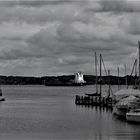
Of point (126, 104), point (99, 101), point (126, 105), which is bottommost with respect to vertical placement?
point (99, 101)

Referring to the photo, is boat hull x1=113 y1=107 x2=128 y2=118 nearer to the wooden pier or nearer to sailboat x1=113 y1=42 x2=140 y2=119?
sailboat x1=113 y1=42 x2=140 y2=119

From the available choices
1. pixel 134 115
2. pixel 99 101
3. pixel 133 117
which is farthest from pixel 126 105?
pixel 99 101

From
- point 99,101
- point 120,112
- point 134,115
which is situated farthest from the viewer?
point 99,101

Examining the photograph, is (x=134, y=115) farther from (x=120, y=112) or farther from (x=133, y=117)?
(x=120, y=112)

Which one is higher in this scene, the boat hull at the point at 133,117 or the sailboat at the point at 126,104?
the sailboat at the point at 126,104

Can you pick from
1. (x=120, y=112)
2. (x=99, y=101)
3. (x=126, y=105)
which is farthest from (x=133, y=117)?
(x=99, y=101)

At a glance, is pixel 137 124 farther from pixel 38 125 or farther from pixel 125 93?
pixel 125 93

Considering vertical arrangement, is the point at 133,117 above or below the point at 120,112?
below

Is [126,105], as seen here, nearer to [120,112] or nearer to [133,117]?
[120,112]

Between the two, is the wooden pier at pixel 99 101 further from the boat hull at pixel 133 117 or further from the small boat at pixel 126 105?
the boat hull at pixel 133 117

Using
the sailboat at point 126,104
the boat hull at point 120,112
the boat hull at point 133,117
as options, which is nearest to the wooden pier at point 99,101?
the sailboat at point 126,104

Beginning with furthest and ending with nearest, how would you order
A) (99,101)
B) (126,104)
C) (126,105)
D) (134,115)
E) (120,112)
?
(99,101), (120,112), (126,104), (126,105), (134,115)

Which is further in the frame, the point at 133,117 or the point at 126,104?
the point at 126,104

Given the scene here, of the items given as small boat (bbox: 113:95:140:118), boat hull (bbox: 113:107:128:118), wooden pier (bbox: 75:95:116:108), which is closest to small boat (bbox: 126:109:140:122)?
small boat (bbox: 113:95:140:118)
